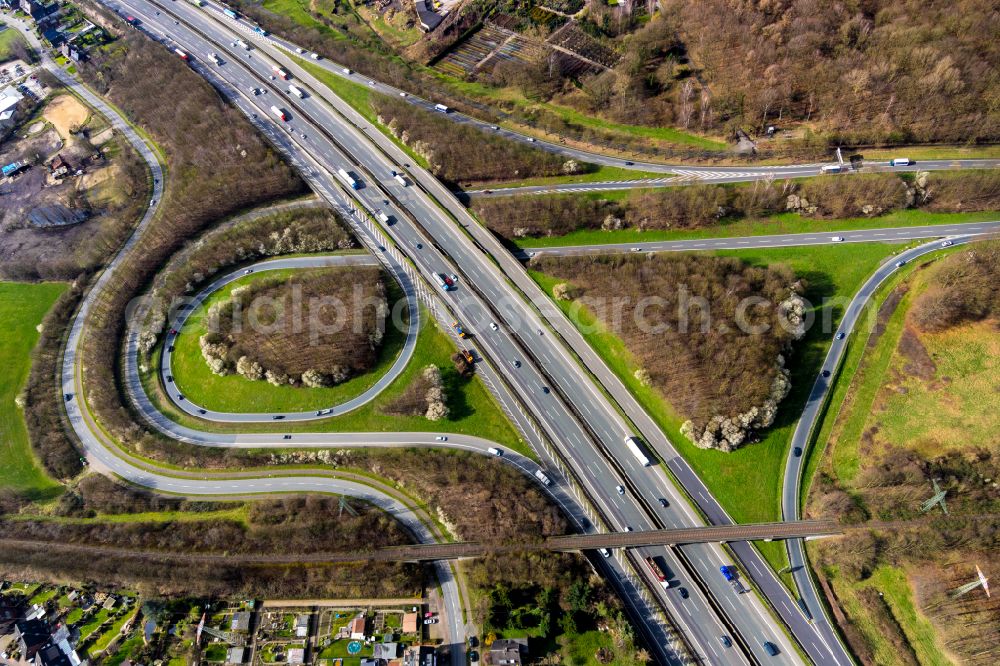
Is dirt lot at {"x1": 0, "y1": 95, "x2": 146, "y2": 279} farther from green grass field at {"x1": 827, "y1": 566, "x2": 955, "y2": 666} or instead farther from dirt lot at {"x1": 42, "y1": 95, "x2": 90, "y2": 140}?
green grass field at {"x1": 827, "y1": 566, "x2": 955, "y2": 666}

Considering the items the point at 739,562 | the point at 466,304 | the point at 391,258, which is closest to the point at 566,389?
the point at 466,304

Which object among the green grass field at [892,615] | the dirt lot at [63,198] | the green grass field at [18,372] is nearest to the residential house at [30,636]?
the green grass field at [18,372]

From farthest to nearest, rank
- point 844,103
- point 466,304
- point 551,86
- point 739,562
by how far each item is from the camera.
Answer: point 551,86
point 844,103
point 466,304
point 739,562

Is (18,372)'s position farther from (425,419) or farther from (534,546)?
(534,546)

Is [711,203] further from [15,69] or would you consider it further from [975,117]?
[15,69]

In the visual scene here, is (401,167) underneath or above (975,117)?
underneath

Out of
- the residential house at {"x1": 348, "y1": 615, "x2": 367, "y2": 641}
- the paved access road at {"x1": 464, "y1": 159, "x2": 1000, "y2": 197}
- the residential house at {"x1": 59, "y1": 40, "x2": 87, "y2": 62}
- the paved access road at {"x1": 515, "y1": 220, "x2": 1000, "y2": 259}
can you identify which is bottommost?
the residential house at {"x1": 348, "y1": 615, "x2": 367, "y2": 641}

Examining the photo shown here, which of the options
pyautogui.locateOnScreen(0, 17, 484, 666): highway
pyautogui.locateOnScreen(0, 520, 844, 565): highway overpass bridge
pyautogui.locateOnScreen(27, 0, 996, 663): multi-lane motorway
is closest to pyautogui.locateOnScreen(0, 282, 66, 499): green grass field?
pyautogui.locateOnScreen(0, 17, 484, 666): highway
